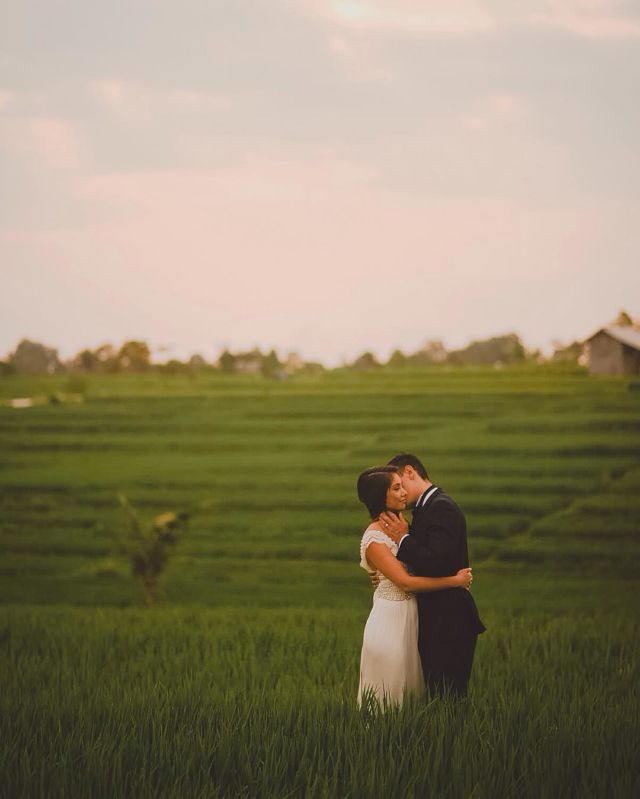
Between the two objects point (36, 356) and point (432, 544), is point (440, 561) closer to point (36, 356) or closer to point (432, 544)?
point (432, 544)

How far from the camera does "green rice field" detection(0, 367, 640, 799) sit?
407cm

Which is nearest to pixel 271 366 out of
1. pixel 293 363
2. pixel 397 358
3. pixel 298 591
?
pixel 293 363

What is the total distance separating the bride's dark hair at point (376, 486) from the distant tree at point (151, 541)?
988 cm

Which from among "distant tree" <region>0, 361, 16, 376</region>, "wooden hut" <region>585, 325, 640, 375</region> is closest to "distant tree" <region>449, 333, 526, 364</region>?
"wooden hut" <region>585, 325, 640, 375</region>

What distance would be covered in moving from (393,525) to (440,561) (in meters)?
0.27

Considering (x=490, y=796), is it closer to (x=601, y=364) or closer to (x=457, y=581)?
(x=457, y=581)

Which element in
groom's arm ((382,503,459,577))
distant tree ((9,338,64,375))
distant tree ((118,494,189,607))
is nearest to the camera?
groom's arm ((382,503,459,577))

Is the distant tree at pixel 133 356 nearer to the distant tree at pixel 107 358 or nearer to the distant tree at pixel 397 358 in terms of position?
the distant tree at pixel 107 358

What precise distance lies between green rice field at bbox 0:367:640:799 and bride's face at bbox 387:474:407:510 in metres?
0.93

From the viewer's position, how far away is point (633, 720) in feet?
15.2

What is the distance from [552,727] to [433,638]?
0.67 m

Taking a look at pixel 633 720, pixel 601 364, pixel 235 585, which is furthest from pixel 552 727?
pixel 601 364

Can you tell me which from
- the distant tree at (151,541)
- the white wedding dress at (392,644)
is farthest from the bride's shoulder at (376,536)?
the distant tree at (151,541)

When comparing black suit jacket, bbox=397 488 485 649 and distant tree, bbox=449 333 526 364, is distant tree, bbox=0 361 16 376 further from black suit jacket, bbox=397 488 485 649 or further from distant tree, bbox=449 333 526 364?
black suit jacket, bbox=397 488 485 649
